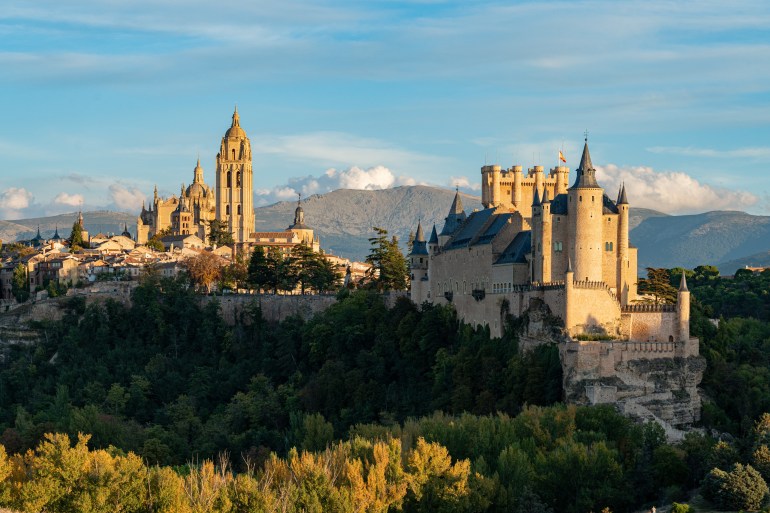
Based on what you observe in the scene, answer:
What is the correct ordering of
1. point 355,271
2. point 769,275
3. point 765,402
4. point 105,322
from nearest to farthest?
point 765,402 → point 105,322 → point 769,275 → point 355,271

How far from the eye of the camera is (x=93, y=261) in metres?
132

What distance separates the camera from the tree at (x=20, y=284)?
124 metres

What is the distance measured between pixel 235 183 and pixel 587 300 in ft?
339

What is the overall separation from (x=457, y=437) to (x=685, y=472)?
1043 centimetres

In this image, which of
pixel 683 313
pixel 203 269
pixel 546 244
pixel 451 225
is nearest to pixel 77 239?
pixel 203 269

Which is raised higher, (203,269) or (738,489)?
(203,269)

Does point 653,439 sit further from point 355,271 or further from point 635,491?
point 355,271

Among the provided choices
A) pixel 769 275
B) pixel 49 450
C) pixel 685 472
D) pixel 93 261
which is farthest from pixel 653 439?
pixel 93 261

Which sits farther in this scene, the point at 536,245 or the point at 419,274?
the point at 419,274

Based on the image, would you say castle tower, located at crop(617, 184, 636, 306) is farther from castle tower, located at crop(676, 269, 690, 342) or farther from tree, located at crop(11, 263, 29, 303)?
tree, located at crop(11, 263, 29, 303)

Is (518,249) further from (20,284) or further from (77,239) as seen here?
(77,239)

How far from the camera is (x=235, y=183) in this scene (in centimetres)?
16838

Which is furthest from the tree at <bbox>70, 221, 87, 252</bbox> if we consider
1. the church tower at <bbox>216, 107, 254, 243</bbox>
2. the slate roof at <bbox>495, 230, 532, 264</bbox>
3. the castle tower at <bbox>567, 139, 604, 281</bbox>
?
the castle tower at <bbox>567, 139, 604, 281</bbox>

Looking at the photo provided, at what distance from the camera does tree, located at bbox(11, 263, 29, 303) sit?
123812 millimetres
